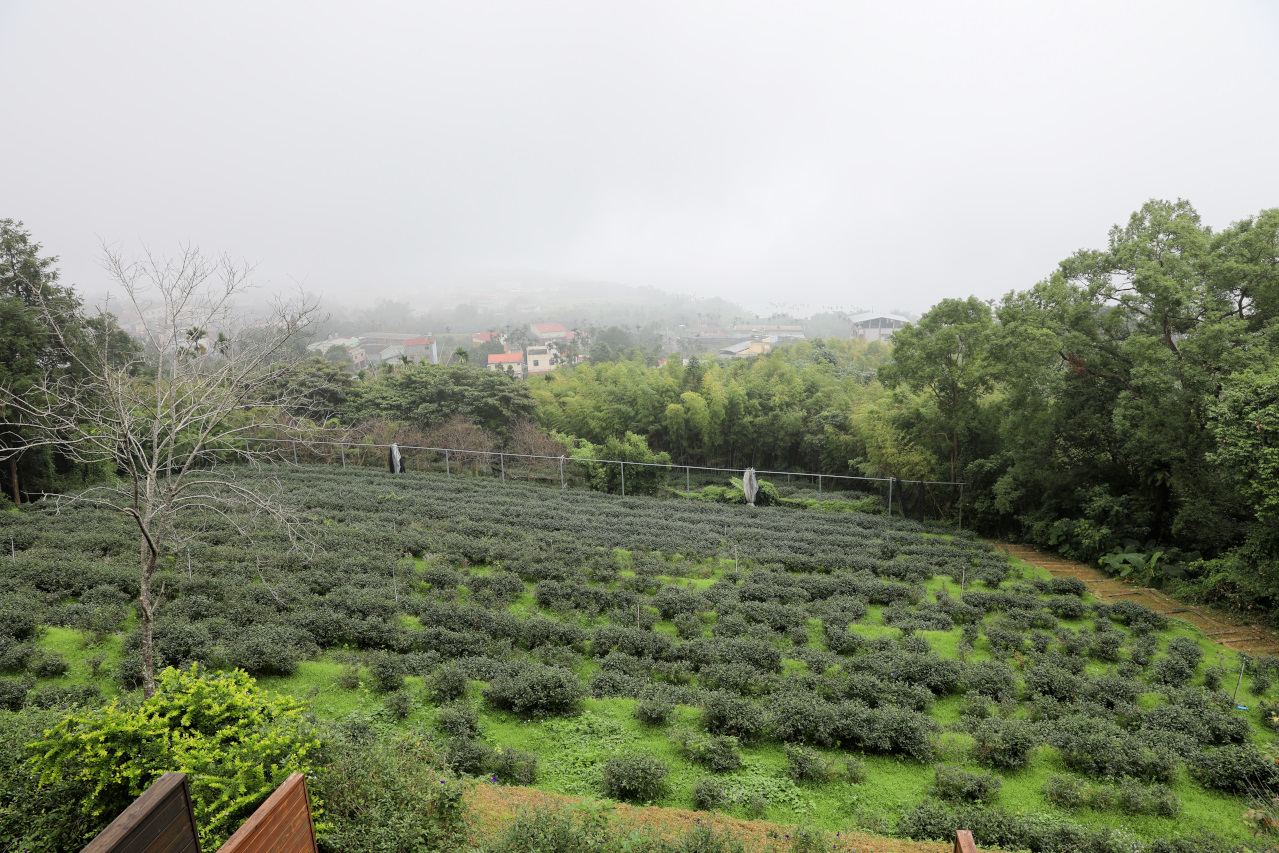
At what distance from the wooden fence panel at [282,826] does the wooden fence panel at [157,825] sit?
29cm

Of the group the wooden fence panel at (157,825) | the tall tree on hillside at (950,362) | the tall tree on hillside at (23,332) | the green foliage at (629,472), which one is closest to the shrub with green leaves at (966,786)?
the wooden fence panel at (157,825)

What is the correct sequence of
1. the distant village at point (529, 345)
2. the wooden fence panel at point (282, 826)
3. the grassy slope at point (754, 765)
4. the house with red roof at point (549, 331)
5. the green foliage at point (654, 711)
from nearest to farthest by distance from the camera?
the wooden fence panel at point (282, 826) → the grassy slope at point (754, 765) → the green foliage at point (654, 711) → the distant village at point (529, 345) → the house with red roof at point (549, 331)

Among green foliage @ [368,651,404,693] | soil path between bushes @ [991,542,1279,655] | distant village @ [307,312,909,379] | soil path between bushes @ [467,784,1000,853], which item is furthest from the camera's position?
distant village @ [307,312,909,379]

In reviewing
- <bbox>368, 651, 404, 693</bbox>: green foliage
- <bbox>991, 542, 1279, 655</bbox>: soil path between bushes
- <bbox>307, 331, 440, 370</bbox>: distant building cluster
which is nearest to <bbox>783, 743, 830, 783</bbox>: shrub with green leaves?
<bbox>368, 651, 404, 693</bbox>: green foliage

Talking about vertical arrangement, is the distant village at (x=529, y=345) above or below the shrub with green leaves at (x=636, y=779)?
above

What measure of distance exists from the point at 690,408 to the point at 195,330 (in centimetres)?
2132

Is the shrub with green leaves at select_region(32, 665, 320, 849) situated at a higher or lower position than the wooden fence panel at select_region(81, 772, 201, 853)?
lower

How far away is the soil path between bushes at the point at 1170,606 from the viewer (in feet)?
30.7

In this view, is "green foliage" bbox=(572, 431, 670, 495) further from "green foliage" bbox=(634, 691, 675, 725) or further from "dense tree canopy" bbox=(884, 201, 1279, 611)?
"green foliage" bbox=(634, 691, 675, 725)

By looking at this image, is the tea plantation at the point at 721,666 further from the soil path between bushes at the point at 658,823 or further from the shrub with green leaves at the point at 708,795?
the soil path between bushes at the point at 658,823

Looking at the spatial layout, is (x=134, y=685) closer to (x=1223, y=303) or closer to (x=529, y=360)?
(x=1223, y=303)

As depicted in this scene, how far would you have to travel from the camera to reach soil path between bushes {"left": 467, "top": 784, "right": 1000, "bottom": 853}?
16.2 ft

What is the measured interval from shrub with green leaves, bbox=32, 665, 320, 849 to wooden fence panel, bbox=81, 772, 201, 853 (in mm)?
741

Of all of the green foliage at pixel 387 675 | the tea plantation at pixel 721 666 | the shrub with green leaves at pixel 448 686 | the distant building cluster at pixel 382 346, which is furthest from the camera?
the distant building cluster at pixel 382 346
